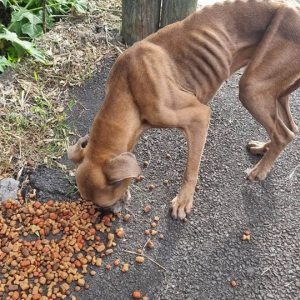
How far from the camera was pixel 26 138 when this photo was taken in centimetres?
475

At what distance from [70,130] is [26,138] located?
498 millimetres

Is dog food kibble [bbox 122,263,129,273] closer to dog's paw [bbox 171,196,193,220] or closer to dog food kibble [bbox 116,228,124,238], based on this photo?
dog food kibble [bbox 116,228,124,238]

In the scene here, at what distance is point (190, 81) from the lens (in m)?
4.04

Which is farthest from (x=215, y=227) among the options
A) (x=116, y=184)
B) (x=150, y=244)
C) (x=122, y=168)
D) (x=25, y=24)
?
(x=25, y=24)

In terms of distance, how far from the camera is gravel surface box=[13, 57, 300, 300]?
139 inches

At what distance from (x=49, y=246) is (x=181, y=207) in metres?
1.27

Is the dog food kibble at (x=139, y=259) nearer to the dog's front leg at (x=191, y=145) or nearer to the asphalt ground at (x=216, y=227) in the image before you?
the asphalt ground at (x=216, y=227)

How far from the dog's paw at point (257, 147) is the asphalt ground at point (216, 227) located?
0.07m

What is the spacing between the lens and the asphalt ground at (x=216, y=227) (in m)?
3.54

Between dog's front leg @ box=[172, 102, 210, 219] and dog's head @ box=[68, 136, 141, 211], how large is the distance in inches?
26.0

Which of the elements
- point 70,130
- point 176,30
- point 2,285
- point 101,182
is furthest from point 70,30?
point 2,285

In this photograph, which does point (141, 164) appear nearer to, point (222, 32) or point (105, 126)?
point (105, 126)

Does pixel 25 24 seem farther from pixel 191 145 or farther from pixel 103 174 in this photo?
pixel 103 174

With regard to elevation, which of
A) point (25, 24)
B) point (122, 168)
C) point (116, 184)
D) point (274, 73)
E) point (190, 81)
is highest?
point (274, 73)
